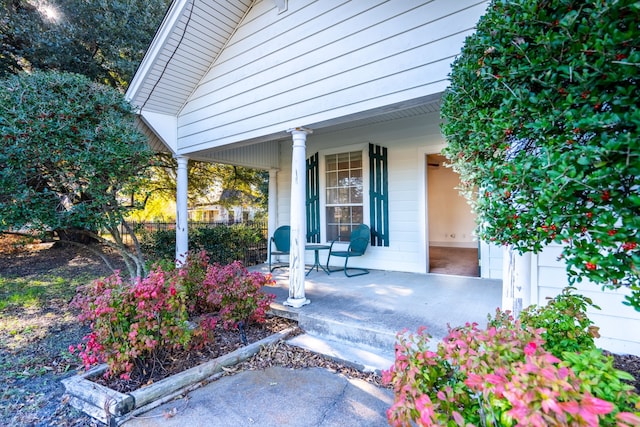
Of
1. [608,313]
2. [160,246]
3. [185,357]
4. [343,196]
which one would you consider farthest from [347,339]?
[160,246]

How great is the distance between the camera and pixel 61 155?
11.0 feet

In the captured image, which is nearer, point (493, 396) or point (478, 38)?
point (493, 396)

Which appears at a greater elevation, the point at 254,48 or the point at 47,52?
the point at 47,52

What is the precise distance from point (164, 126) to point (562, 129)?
5.36m

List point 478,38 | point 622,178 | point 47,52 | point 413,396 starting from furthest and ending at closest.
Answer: point 47,52
point 478,38
point 413,396
point 622,178

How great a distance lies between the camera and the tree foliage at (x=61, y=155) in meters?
3.26

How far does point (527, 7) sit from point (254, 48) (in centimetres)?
363

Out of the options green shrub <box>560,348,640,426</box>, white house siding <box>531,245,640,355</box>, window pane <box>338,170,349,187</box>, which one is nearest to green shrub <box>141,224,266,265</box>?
window pane <box>338,170,349,187</box>

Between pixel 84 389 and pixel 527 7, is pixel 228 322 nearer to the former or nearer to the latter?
pixel 84 389

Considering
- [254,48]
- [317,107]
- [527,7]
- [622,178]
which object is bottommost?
[622,178]

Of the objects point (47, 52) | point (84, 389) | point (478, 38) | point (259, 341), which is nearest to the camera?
point (478, 38)

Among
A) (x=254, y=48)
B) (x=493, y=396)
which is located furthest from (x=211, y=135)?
(x=493, y=396)

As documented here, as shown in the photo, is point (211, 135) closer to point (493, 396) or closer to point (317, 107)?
point (317, 107)

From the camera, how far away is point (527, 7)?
1.31 m
